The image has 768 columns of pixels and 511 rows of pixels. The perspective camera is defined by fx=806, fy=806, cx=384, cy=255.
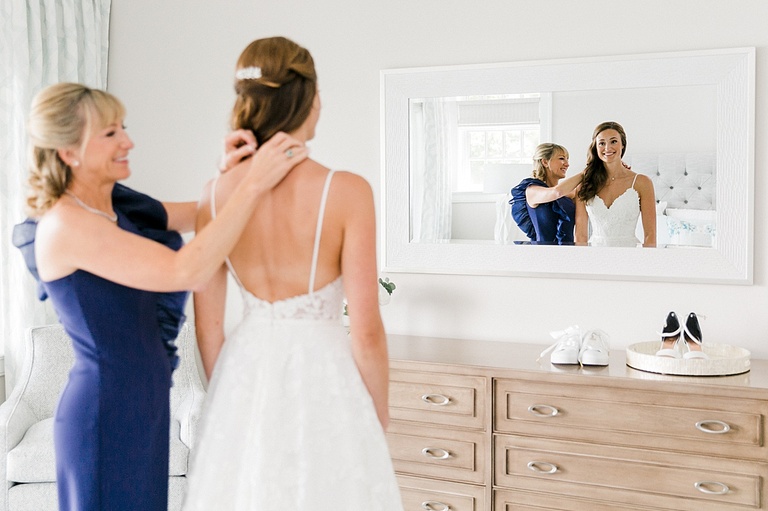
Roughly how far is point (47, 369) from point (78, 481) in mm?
1619

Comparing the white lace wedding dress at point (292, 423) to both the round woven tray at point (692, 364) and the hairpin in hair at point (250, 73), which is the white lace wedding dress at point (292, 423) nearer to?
the hairpin in hair at point (250, 73)

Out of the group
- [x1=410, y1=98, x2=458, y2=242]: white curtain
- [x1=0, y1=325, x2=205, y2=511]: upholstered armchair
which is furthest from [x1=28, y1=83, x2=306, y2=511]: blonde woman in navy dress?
[x1=410, y1=98, x2=458, y2=242]: white curtain

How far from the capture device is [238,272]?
169 cm

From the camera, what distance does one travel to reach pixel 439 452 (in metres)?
2.90

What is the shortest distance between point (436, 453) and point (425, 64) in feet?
5.10

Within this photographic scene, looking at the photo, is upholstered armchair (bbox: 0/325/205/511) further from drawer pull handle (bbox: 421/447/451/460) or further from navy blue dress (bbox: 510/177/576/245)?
navy blue dress (bbox: 510/177/576/245)

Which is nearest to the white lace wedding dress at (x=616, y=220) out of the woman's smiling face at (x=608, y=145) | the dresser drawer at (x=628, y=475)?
the woman's smiling face at (x=608, y=145)

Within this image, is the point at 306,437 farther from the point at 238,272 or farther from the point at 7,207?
the point at 7,207

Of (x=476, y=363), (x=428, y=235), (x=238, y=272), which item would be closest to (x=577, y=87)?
(x=428, y=235)

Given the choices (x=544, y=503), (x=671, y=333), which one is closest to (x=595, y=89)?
(x=671, y=333)

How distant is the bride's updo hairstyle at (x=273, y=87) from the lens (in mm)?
1534

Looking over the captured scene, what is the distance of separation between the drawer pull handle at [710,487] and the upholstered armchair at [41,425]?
170 cm

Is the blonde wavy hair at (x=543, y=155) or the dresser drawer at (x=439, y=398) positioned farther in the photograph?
the blonde wavy hair at (x=543, y=155)

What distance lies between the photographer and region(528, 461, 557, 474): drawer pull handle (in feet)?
8.95
